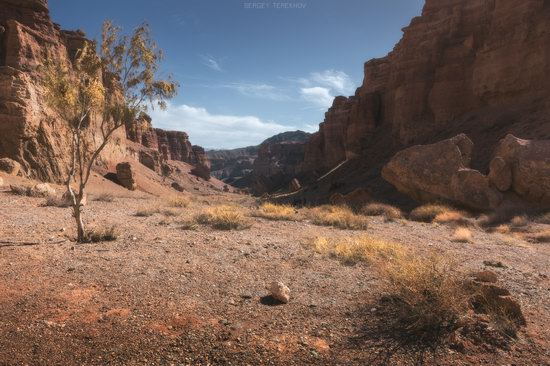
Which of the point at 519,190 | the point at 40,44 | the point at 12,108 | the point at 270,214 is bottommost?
the point at 270,214

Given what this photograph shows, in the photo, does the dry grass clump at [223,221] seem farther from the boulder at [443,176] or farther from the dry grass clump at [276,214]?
the boulder at [443,176]

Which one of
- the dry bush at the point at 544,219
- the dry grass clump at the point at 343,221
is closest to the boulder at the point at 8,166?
the dry grass clump at the point at 343,221

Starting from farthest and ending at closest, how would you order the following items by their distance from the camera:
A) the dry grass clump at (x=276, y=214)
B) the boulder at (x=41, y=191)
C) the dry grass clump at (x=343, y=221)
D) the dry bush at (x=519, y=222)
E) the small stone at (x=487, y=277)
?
the boulder at (x=41, y=191) < the dry grass clump at (x=276, y=214) < the dry bush at (x=519, y=222) < the dry grass clump at (x=343, y=221) < the small stone at (x=487, y=277)

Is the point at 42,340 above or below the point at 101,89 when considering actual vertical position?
below

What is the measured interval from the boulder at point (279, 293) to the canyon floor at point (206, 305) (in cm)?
13

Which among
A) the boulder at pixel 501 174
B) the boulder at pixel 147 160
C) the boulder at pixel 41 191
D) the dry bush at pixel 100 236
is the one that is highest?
the boulder at pixel 147 160

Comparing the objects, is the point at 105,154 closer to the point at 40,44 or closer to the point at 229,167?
the point at 40,44

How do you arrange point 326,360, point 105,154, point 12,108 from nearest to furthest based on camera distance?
point 326,360
point 12,108
point 105,154

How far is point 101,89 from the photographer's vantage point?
8.49 metres

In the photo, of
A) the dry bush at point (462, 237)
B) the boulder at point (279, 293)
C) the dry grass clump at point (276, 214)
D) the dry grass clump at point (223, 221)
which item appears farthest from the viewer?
the dry grass clump at point (276, 214)

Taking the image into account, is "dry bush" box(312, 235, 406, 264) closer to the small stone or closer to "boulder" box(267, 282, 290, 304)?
the small stone

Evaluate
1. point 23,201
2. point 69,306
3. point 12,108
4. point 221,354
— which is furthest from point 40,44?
point 221,354

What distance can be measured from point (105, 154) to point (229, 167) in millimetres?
135560

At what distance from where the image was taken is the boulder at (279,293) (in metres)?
4.92
